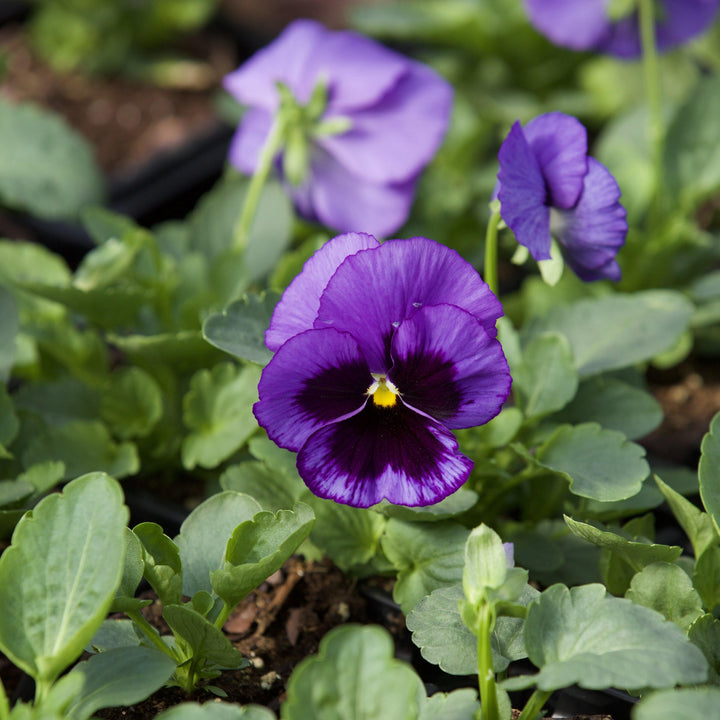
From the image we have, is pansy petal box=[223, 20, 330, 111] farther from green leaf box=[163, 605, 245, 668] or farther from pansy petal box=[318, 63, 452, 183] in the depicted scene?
green leaf box=[163, 605, 245, 668]

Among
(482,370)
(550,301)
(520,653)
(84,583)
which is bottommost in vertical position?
(550,301)

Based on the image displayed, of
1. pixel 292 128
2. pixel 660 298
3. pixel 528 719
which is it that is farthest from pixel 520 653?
pixel 292 128

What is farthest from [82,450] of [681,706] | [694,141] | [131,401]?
[694,141]

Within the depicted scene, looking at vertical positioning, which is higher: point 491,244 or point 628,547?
point 491,244

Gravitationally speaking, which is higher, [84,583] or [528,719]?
[84,583]

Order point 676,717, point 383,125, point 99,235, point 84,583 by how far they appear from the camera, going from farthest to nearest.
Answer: point 383,125, point 99,235, point 84,583, point 676,717

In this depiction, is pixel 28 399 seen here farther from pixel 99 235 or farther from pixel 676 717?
pixel 676 717

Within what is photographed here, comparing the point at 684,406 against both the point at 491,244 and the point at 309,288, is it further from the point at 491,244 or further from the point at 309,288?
the point at 309,288
